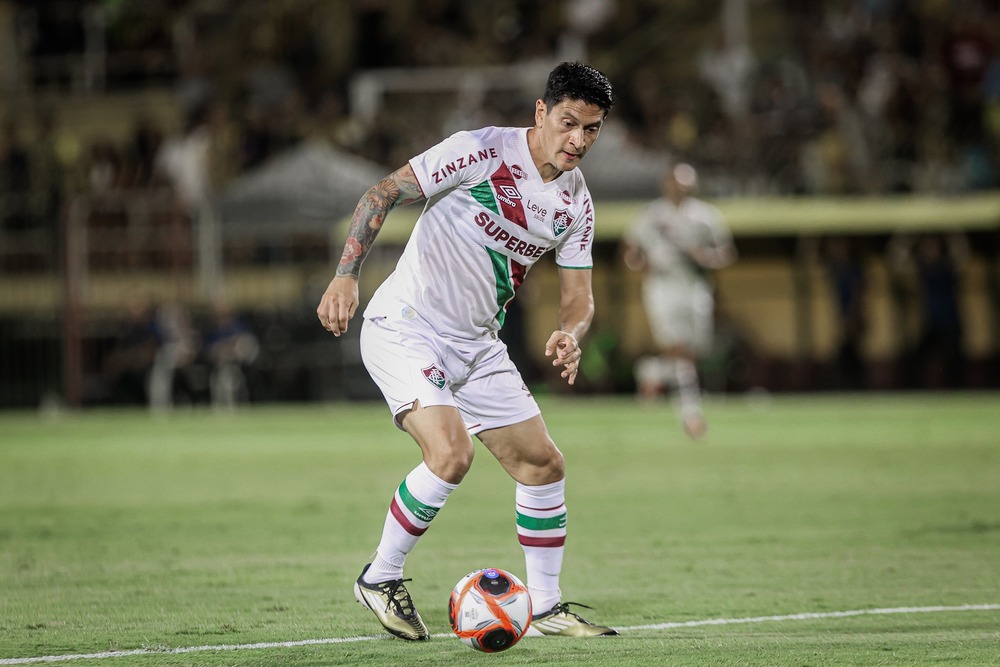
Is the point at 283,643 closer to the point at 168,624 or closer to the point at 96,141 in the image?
the point at 168,624

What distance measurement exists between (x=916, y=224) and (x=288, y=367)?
387 inches

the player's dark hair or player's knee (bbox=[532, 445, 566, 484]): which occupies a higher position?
the player's dark hair

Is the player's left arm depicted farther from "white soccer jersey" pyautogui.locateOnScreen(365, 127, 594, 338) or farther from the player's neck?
the player's neck

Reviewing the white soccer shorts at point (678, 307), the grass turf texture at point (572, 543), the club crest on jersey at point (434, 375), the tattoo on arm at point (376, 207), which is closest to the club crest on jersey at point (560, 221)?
the tattoo on arm at point (376, 207)

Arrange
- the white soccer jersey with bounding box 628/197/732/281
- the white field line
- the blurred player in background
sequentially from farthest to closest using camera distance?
1. the white soccer jersey with bounding box 628/197/732/281
2. the blurred player in background
3. the white field line

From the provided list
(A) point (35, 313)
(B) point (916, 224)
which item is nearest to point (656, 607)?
(B) point (916, 224)

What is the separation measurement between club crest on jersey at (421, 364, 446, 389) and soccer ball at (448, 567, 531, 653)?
0.81 meters

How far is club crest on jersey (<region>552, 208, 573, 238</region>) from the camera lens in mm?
6754

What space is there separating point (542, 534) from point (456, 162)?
161cm

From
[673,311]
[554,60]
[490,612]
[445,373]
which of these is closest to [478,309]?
[445,373]

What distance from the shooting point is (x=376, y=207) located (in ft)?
21.7

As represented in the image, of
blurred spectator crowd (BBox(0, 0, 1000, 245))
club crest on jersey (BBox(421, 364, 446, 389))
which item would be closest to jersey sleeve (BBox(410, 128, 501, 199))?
club crest on jersey (BBox(421, 364, 446, 389))

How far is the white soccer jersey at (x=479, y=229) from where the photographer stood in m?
6.70

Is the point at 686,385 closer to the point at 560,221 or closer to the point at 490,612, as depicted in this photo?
the point at 560,221
